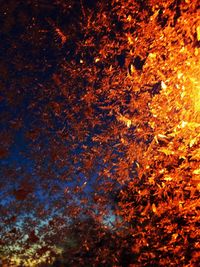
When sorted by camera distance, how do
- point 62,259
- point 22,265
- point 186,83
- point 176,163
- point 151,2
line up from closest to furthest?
point 186,83
point 151,2
point 176,163
point 22,265
point 62,259

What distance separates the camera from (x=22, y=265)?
23969 mm

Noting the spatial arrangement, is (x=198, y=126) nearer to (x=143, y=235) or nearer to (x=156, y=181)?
(x=156, y=181)

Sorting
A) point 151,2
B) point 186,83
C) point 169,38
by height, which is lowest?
point 186,83

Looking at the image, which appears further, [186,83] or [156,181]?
[156,181]

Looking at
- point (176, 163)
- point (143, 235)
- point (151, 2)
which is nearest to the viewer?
point (151, 2)

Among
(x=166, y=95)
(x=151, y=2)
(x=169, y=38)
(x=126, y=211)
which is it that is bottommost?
(x=166, y=95)

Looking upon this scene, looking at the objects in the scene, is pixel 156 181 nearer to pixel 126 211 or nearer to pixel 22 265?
pixel 126 211

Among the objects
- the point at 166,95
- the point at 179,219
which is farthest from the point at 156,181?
the point at 166,95

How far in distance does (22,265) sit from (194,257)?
42.8ft

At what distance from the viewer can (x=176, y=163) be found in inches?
715

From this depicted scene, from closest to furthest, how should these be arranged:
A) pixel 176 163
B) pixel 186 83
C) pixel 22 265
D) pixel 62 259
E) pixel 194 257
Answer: pixel 186 83
pixel 194 257
pixel 176 163
pixel 22 265
pixel 62 259

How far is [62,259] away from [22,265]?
16.1 ft

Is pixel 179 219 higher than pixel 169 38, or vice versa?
pixel 169 38

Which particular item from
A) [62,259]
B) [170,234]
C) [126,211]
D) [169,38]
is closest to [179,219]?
[170,234]
